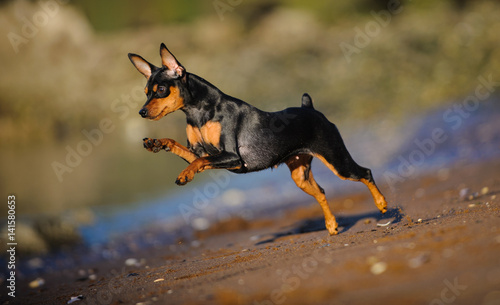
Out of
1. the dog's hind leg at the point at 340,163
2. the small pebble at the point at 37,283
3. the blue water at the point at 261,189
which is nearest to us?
the dog's hind leg at the point at 340,163

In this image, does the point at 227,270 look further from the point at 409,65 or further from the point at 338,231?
the point at 409,65

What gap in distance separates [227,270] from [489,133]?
9205mm

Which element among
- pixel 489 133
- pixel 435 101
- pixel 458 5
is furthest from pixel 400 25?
pixel 489 133

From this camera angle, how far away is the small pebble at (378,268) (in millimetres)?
3678

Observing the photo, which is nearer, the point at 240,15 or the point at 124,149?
the point at 124,149

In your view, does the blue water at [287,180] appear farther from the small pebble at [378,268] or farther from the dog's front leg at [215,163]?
the small pebble at [378,268]

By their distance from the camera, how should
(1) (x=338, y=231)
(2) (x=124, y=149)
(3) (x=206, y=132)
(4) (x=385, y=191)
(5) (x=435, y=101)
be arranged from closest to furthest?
(3) (x=206, y=132)
(1) (x=338, y=231)
(4) (x=385, y=191)
(5) (x=435, y=101)
(2) (x=124, y=149)

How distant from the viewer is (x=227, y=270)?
16.3 ft

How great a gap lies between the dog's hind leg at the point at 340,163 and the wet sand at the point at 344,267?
1.66 feet

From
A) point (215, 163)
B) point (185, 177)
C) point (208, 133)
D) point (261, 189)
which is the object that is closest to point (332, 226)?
point (215, 163)

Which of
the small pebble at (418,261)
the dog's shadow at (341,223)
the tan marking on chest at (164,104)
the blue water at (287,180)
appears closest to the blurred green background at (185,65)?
the blue water at (287,180)

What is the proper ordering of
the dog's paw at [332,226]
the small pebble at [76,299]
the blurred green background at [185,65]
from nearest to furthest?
the small pebble at [76,299] → the dog's paw at [332,226] → the blurred green background at [185,65]

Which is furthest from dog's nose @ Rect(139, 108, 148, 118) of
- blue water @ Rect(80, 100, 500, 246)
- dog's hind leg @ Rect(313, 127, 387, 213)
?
blue water @ Rect(80, 100, 500, 246)

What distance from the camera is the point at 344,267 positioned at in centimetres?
395
